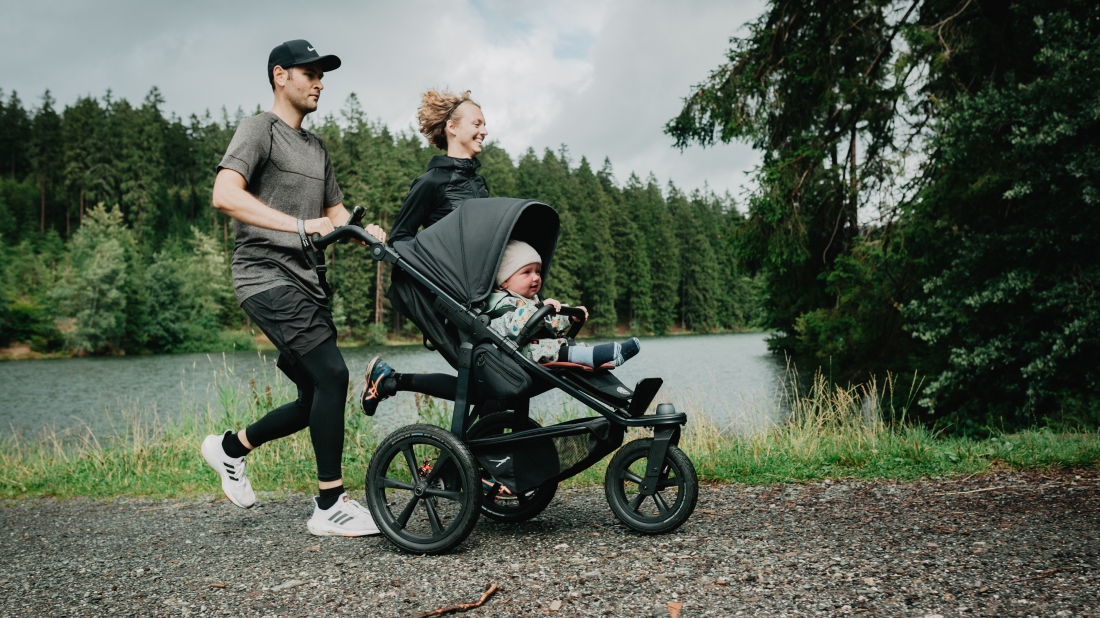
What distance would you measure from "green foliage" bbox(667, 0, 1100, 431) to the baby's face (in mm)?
6122

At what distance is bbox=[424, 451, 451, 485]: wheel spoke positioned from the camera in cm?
323

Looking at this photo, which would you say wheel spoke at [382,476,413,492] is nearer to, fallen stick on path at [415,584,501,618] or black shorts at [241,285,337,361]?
black shorts at [241,285,337,361]

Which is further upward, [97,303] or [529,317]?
[97,303]

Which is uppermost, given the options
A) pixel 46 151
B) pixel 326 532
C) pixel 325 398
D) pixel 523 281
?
pixel 46 151

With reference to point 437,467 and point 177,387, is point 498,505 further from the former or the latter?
point 177,387

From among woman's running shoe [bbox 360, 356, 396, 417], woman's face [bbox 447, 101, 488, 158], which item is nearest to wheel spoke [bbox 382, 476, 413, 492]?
woman's running shoe [bbox 360, 356, 396, 417]

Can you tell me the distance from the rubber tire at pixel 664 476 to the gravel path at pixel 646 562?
0.08m

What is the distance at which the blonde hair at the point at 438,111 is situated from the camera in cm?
411

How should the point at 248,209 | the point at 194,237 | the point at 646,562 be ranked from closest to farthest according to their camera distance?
the point at 646,562 < the point at 248,209 < the point at 194,237

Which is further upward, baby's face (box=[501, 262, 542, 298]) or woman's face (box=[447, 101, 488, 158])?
woman's face (box=[447, 101, 488, 158])

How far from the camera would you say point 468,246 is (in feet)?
11.0

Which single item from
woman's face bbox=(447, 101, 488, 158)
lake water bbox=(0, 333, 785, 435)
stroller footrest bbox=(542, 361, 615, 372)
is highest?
woman's face bbox=(447, 101, 488, 158)

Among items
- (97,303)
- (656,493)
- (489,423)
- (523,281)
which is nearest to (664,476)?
(656,493)

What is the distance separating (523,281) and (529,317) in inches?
13.0
